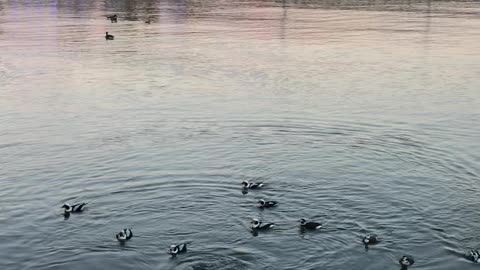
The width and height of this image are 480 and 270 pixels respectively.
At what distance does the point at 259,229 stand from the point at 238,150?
30.0 feet

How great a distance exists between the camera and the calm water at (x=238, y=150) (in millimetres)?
21531

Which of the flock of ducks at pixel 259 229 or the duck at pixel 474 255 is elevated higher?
the flock of ducks at pixel 259 229

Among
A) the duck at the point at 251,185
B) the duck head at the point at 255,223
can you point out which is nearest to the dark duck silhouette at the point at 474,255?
the duck head at the point at 255,223

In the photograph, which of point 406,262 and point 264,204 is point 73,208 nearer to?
point 264,204

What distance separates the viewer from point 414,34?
221 ft

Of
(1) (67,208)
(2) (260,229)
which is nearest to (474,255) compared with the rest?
(2) (260,229)

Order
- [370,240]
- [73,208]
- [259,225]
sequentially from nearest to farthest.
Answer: [370,240]
[259,225]
[73,208]

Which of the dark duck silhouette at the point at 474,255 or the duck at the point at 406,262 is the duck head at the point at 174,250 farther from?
the dark duck silhouette at the point at 474,255

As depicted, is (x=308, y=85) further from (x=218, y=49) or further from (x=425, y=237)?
(x=425, y=237)

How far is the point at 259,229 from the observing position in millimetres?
22266

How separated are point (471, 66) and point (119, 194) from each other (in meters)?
31.0

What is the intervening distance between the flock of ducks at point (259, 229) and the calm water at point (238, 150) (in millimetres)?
236

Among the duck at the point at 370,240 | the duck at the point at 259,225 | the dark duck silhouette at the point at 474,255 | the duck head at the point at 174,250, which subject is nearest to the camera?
the dark duck silhouette at the point at 474,255

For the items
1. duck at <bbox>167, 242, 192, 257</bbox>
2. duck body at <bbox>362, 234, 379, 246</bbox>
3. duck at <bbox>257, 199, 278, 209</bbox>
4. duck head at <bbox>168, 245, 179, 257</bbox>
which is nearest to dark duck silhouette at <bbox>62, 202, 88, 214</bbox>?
duck at <bbox>167, 242, 192, 257</bbox>
